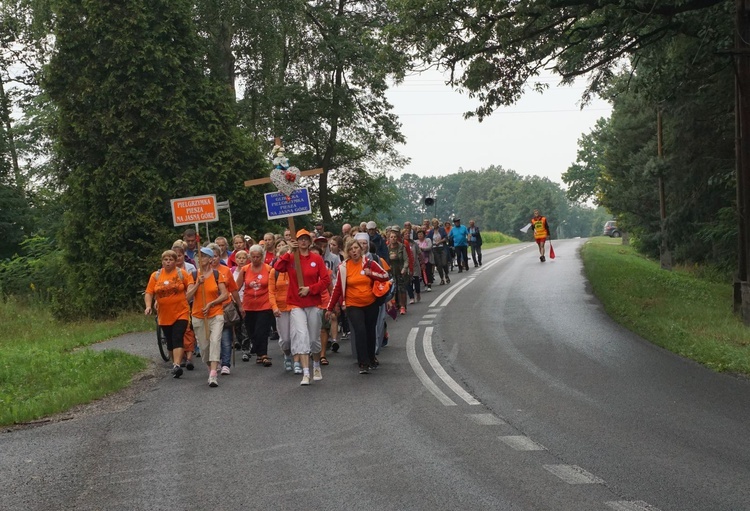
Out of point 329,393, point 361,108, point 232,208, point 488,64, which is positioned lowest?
point 329,393

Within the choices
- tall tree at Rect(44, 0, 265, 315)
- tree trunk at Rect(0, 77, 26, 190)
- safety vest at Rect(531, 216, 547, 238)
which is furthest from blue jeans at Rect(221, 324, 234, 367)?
tree trunk at Rect(0, 77, 26, 190)

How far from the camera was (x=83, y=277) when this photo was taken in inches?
1030

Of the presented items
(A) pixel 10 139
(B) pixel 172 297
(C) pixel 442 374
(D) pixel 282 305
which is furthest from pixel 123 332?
(A) pixel 10 139

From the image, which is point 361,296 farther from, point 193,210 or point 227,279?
point 193,210

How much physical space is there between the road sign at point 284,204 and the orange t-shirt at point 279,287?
514cm

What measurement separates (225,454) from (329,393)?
319cm

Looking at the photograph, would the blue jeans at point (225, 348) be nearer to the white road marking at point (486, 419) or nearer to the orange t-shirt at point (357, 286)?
the orange t-shirt at point (357, 286)

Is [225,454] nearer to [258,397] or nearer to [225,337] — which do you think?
[258,397]

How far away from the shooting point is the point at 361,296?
42.3 feet

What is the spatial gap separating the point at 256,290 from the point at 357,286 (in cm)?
201

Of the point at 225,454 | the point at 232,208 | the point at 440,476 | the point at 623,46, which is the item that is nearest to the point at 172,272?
the point at 225,454

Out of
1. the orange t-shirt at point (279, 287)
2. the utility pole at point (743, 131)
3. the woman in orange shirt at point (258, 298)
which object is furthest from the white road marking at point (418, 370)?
the utility pole at point (743, 131)

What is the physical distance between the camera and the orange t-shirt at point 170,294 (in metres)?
13.1

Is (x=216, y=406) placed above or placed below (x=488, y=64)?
below
